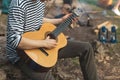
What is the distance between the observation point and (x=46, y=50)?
474 centimetres

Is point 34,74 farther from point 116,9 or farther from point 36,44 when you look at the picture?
point 116,9

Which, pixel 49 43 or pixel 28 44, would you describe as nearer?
pixel 28 44

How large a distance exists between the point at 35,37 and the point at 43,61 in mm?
342

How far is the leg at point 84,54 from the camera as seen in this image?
5094 millimetres

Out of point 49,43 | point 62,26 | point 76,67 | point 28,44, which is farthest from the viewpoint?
point 76,67

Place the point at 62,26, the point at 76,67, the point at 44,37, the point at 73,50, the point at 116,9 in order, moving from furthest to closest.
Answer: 1. the point at 116,9
2. the point at 76,67
3. the point at 73,50
4. the point at 62,26
5. the point at 44,37

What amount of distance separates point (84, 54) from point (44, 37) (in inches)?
24.5

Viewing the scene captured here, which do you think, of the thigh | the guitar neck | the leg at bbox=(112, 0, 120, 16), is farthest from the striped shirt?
the leg at bbox=(112, 0, 120, 16)

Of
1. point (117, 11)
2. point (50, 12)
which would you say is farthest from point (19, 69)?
point (117, 11)

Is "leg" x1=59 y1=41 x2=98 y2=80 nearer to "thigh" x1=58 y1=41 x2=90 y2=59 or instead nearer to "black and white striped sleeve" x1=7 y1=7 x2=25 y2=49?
"thigh" x1=58 y1=41 x2=90 y2=59

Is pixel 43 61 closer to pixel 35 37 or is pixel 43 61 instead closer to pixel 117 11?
pixel 35 37

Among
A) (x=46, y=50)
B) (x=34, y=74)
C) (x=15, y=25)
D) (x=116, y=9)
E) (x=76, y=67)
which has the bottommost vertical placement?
(x=116, y=9)

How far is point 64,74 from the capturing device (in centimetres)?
579

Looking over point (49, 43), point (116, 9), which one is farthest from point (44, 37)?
point (116, 9)
